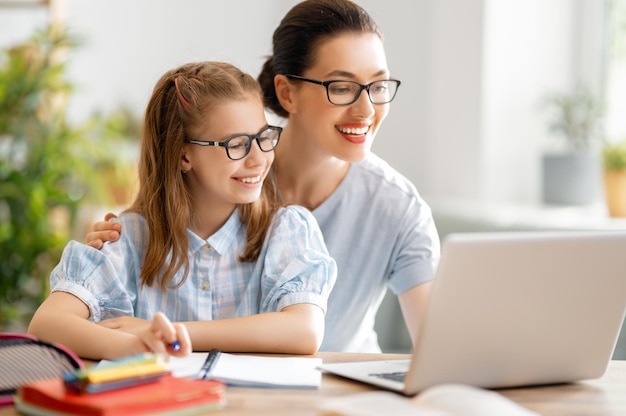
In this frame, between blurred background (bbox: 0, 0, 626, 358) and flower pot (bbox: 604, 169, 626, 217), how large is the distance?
27 mm

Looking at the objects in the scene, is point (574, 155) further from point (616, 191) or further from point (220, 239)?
point (220, 239)

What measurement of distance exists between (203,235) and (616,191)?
231cm

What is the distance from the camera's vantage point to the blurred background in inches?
138

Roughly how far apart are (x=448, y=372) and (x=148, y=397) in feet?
1.28

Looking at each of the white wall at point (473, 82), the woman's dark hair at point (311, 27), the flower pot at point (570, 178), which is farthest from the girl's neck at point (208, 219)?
the flower pot at point (570, 178)

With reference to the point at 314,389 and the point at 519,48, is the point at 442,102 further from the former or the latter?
the point at 314,389

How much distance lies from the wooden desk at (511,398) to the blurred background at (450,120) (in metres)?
2.04

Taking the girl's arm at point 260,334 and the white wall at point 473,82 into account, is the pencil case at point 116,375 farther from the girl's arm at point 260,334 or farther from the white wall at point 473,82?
the white wall at point 473,82

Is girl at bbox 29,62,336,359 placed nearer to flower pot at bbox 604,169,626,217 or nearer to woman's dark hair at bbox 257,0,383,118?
woman's dark hair at bbox 257,0,383,118

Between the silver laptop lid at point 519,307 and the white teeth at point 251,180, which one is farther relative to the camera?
the white teeth at point 251,180

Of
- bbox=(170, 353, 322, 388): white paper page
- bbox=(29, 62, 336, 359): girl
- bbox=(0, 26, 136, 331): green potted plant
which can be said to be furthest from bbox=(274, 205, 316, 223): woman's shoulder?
bbox=(0, 26, 136, 331): green potted plant

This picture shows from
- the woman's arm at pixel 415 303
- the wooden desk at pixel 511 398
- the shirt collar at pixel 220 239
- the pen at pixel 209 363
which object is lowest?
the woman's arm at pixel 415 303

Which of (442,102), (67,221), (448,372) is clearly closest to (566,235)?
(448,372)

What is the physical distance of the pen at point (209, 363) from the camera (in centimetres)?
122
